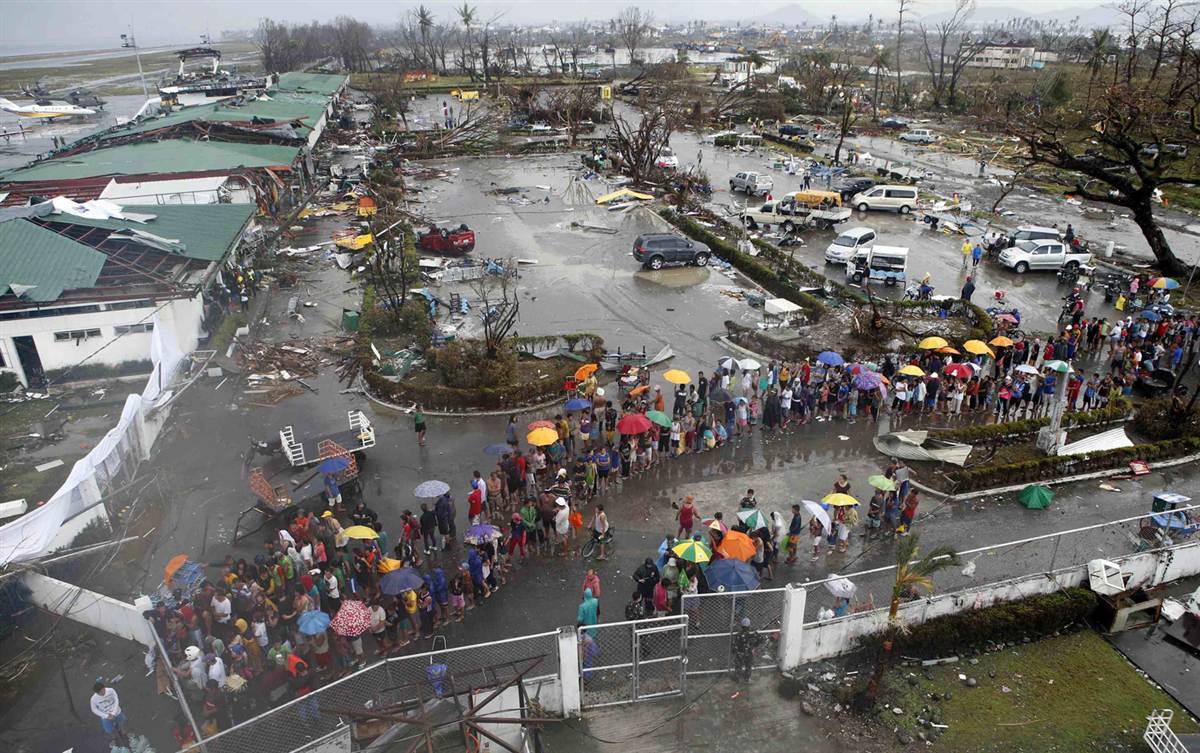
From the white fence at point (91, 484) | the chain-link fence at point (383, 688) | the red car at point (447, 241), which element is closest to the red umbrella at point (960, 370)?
the chain-link fence at point (383, 688)

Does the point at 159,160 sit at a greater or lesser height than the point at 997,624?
greater

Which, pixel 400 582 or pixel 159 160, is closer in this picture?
pixel 400 582

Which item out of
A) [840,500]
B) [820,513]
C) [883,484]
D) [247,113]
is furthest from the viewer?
[247,113]

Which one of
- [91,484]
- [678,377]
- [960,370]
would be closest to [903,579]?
[678,377]

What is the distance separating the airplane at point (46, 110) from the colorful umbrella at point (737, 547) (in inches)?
3529

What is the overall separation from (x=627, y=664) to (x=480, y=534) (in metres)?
3.48

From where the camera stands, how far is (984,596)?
12539 mm

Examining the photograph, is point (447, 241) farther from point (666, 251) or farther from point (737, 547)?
point (737, 547)

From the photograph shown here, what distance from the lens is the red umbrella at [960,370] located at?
19.0 metres

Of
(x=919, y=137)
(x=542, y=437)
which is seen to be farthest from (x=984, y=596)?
(x=919, y=137)

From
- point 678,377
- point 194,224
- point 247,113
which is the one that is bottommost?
point 678,377

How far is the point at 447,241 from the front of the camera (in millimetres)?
32094

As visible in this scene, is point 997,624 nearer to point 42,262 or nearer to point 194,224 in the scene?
point 42,262

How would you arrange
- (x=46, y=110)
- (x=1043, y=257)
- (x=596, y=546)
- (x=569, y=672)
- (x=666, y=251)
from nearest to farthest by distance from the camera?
1. (x=569, y=672)
2. (x=596, y=546)
3. (x=1043, y=257)
4. (x=666, y=251)
5. (x=46, y=110)
